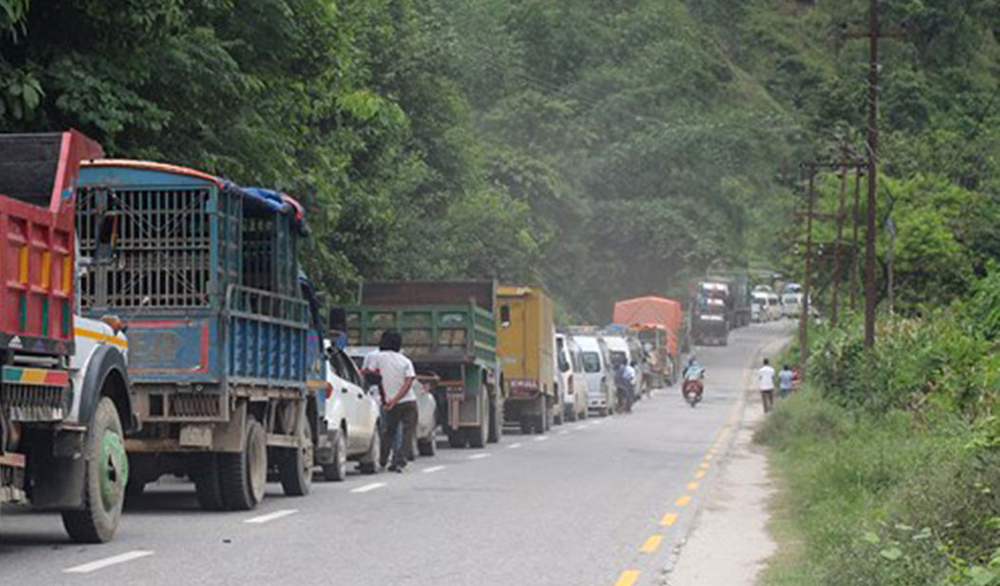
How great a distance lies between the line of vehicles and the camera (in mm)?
13531

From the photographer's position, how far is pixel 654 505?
21.2m

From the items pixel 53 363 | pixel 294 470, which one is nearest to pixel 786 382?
pixel 294 470

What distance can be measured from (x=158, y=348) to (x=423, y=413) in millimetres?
12416

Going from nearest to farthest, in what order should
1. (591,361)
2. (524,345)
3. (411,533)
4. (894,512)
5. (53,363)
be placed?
(53,363)
(894,512)
(411,533)
(524,345)
(591,361)

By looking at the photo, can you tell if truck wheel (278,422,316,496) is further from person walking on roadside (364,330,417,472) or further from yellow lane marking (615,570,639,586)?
yellow lane marking (615,570,639,586)

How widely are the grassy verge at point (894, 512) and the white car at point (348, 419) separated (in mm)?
5075

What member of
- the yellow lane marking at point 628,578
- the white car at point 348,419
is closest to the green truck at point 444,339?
the white car at point 348,419

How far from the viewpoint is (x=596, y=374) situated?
56.5m

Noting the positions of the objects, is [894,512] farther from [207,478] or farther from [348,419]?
[348,419]

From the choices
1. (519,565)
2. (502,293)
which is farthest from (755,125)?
(519,565)

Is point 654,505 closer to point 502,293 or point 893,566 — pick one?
point 893,566

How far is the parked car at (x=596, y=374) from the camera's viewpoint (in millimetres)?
56000

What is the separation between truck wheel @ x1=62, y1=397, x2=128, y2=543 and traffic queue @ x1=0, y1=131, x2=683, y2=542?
0.02 meters

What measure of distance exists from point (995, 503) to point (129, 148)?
13126 mm
